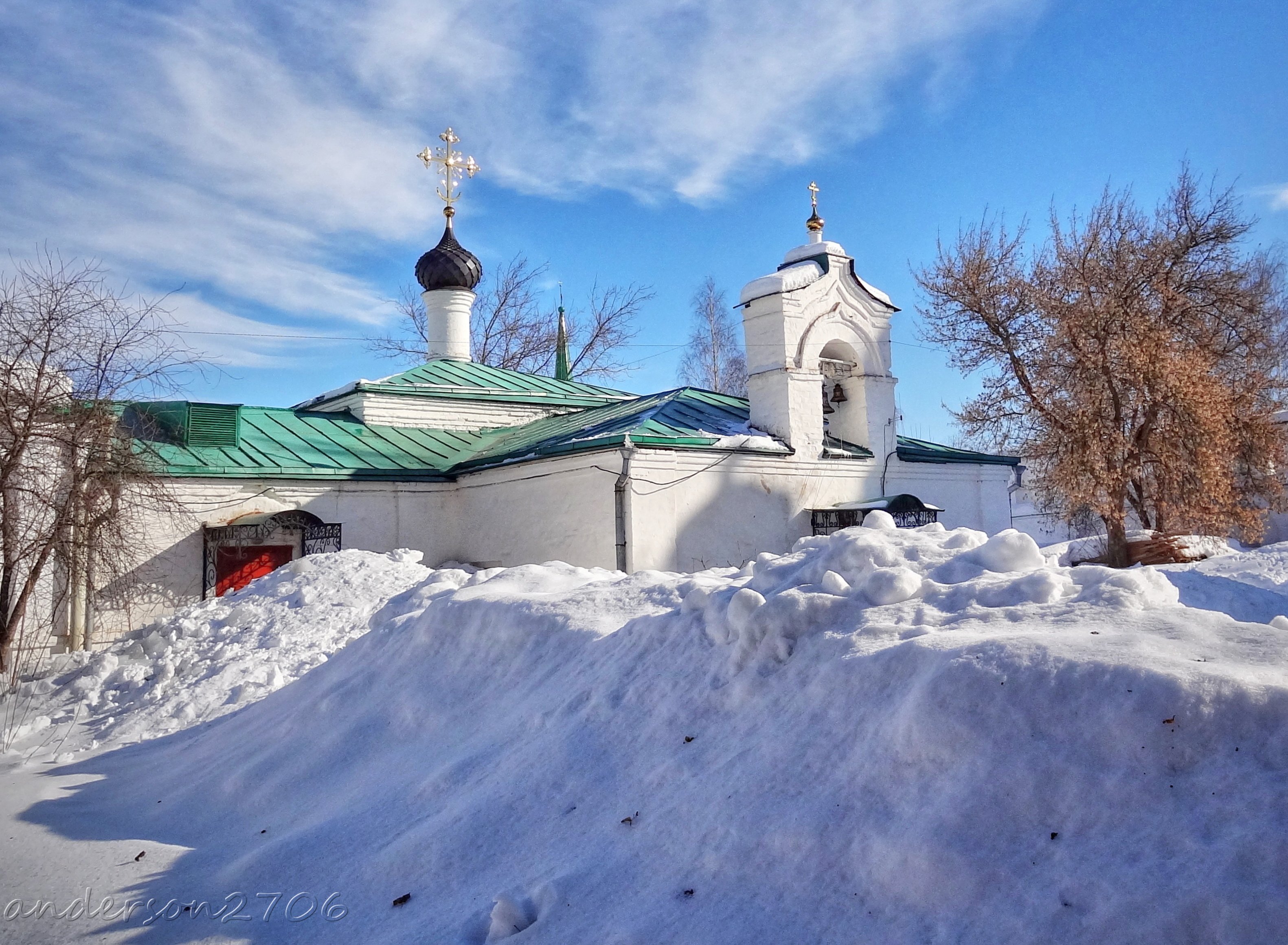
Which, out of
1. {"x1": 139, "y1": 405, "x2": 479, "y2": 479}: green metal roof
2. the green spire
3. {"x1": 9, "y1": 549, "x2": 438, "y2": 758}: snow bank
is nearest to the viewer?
{"x1": 9, "y1": 549, "x2": 438, "y2": 758}: snow bank

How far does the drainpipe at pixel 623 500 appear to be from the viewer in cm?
1142

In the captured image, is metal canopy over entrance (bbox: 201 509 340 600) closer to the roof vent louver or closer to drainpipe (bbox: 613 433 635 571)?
the roof vent louver

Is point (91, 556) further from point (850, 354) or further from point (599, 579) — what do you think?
point (850, 354)

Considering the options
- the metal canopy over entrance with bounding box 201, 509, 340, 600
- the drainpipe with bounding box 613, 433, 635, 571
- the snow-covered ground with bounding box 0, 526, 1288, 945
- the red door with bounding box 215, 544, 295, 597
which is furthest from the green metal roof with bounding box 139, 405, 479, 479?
the snow-covered ground with bounding box 0, 526, 1288, 945

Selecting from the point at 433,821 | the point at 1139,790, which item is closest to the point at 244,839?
the point at 433,821

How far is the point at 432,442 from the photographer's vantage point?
15.4 metres

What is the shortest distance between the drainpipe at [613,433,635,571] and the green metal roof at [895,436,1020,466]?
4.88 meters

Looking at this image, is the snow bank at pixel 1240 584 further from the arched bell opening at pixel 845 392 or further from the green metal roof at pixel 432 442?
the arched bell opening at pixel 845 392

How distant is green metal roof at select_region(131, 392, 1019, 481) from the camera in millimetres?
12297

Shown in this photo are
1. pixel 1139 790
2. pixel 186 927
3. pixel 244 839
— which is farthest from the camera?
pixel 244 839

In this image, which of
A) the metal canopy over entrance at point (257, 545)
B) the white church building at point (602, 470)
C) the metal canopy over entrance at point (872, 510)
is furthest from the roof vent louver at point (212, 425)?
the metal canopy over entrance at point (872, 510)

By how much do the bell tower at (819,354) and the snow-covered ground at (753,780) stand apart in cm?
813

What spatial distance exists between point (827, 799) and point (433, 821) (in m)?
1.56

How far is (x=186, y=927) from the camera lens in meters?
3.31
